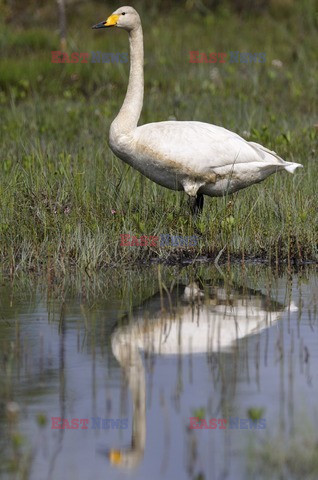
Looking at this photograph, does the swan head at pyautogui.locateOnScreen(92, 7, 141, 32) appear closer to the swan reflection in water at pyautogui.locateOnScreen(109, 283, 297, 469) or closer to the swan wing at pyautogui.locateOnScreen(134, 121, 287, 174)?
the swan wing at pyautogui.locateOnScreen(134, 121, 287, 174)

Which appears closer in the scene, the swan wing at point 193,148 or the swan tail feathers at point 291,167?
the swan wing at point 193,148

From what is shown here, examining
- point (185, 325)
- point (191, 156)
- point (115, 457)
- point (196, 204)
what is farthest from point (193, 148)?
point (115, 457)

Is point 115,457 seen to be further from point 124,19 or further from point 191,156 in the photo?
point 124,19

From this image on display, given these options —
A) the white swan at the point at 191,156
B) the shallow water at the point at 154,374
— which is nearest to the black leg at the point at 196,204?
the white swan at the point at 191,156

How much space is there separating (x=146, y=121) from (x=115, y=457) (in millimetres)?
9279

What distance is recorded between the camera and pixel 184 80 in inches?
617

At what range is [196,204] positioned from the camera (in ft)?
31.0

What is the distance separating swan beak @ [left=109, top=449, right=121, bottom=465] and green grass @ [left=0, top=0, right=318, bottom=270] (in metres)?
3.62

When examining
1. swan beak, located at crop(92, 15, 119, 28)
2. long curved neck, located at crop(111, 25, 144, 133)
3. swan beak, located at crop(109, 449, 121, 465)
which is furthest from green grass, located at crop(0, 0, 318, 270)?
swan beak, located at crop(109, 449, 121, 465)

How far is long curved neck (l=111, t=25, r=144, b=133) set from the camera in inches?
358

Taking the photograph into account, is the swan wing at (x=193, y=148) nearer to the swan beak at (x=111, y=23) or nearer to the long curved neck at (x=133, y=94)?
the long curved neck at (x=133, y=94)

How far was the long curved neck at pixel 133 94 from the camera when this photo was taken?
9.10 meters

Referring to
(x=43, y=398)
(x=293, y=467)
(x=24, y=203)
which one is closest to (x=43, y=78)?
(x=24, y=203)

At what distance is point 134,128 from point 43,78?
7.13 metres
